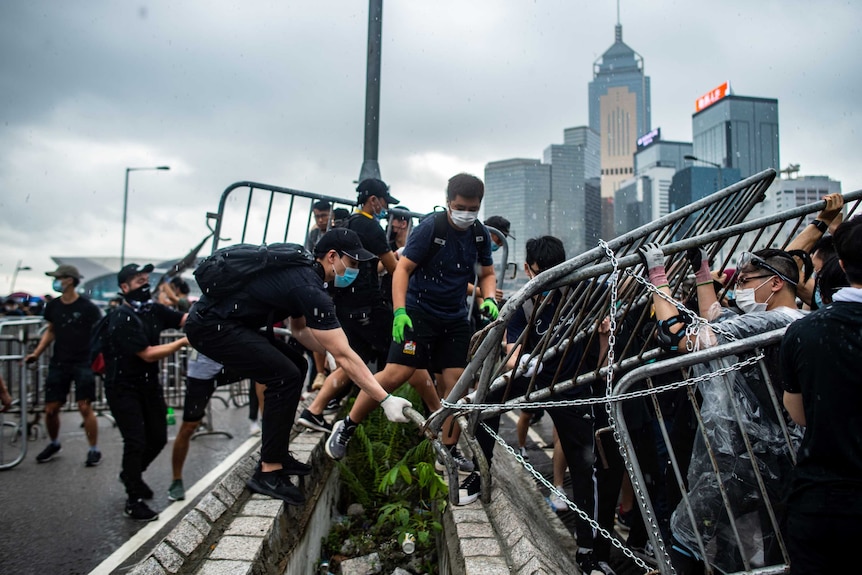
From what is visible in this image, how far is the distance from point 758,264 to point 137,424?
461 cm

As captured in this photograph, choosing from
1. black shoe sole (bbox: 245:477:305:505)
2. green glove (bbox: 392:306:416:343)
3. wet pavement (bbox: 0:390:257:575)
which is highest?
green glove (bbox: 392:306:416:343)

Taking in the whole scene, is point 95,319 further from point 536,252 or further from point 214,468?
point 536,252

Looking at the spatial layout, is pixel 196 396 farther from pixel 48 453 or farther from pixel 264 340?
pixel 48 453

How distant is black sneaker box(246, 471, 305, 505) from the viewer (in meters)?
3.28

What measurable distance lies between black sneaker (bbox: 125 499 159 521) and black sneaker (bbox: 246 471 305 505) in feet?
5.97

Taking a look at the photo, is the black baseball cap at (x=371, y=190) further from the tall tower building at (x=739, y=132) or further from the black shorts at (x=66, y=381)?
the tall tower building at (x=739, y=132)

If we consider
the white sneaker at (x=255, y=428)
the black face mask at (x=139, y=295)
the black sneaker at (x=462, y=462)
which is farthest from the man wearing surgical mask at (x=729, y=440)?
the white sneaker at (x=255, y=428)

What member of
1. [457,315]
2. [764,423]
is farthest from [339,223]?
[764,423]

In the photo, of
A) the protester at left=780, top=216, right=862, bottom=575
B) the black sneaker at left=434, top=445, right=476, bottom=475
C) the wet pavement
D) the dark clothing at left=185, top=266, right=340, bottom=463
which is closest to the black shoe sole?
the dark clothing at left=185, top=266, right=340, bottom=463

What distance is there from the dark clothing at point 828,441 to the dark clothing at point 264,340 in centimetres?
229

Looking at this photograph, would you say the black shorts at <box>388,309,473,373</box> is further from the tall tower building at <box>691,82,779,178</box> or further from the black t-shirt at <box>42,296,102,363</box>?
the tall tower building at <box>691,82,779,178</box>

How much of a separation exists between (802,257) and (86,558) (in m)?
4.61

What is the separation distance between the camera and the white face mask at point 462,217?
150 inches

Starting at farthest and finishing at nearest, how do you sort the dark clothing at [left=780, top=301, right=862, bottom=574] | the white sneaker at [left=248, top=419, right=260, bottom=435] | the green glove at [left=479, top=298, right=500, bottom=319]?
the white sneaker at [left=248, top=419, right=260, bottom=435] < the green glove at [left=479, top=298, right=500, bottom=319] < the dark clothing at [left=780, top=301, right=862, bottom=574]
